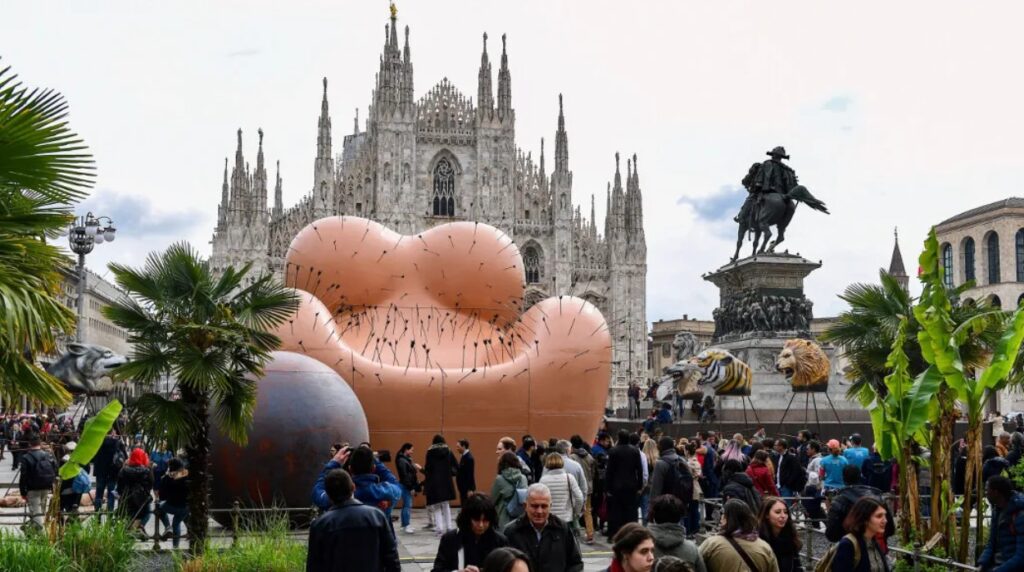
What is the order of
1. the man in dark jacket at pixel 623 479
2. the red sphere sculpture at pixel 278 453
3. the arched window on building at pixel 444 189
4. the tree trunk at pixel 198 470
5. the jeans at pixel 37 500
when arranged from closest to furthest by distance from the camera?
the tree trunk at pixel 198 470, the man in dark jacket at pixel 623 479, the red sphere sculpture at pixel 278 453, the jeans at pixel 37 500, the arched window on building at pixel 444 189

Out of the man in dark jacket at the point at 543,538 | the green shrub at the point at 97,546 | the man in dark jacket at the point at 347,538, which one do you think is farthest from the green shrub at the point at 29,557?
the man in dark jacket at the point at 543,538

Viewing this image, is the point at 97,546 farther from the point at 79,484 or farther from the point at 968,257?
the point at 968,257

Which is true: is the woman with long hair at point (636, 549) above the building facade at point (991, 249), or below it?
below

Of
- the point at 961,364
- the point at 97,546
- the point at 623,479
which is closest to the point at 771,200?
the point at 623,479

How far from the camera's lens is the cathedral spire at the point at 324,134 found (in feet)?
189

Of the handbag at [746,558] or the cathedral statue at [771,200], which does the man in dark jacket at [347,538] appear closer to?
the handbag at [746,558]

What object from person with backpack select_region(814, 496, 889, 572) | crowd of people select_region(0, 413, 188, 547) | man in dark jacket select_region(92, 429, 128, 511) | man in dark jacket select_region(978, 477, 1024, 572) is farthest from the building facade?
person with backpack select_region(814, 496, 889, 572)

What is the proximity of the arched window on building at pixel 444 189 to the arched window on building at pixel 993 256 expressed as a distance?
28024 mm

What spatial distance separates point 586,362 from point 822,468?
3897 millimetres

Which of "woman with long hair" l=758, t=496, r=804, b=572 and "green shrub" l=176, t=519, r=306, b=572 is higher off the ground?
"woman with long hair" l=758, t=496, r=804, b=572

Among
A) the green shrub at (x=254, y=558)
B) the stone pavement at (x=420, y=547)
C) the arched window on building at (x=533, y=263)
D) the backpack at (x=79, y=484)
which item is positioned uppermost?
the arched window on building at (x=533, y=263)

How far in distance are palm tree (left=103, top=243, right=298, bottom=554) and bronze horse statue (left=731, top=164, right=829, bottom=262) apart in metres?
14.5

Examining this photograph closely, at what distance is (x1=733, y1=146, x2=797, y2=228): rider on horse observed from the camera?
23.3m

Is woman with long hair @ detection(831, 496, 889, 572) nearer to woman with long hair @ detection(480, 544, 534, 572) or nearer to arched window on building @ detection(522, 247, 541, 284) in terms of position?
woman with long hair @ detection(480, 544, 534, 572)
